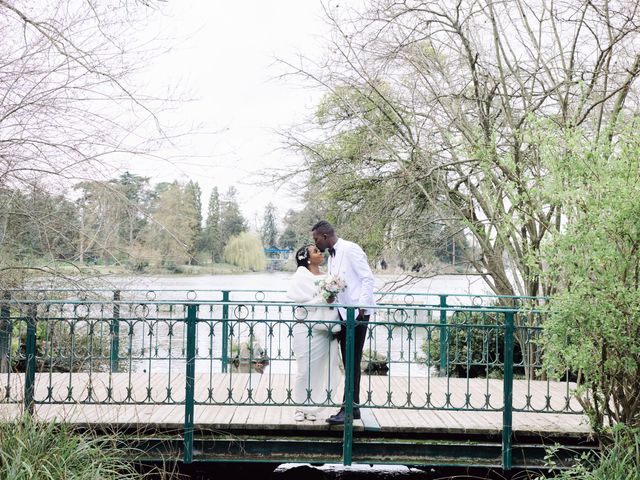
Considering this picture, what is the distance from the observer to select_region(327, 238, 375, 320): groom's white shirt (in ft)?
21.9

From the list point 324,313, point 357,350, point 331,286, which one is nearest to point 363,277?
point 331,286

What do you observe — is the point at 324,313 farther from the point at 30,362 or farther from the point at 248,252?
the point at 248,252

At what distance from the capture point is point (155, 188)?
568 centimetres

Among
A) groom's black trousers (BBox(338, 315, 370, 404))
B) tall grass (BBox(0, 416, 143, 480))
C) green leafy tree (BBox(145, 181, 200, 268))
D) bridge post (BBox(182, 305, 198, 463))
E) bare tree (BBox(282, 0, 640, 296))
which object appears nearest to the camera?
tall grass (BBox(0, 416, 143, 480))

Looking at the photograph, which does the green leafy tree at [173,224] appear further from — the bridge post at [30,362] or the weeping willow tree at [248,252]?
the weeping willow tree at [248,252]

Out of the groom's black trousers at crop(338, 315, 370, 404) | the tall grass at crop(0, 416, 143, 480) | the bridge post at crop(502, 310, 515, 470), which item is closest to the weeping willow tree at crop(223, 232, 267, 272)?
the groom's black trousers at crop(338, 315, 370, 404)

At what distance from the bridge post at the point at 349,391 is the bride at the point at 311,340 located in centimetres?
20

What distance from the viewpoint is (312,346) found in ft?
22.6

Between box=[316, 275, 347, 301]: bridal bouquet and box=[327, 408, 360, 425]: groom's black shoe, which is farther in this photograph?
box=[327, 408, 360, 425]: groom's black shoe

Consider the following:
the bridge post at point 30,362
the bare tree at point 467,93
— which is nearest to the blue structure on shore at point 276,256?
the bare tree at point 467,93

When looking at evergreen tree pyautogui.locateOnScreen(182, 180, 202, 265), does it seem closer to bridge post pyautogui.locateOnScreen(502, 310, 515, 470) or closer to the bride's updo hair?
the bride's updo hair

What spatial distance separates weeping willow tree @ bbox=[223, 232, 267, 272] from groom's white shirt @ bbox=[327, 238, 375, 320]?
1026 centimetres

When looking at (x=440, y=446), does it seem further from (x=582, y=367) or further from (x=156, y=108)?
(x=156, y=108)

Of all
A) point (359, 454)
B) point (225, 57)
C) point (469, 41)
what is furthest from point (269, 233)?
point (359, 454)
